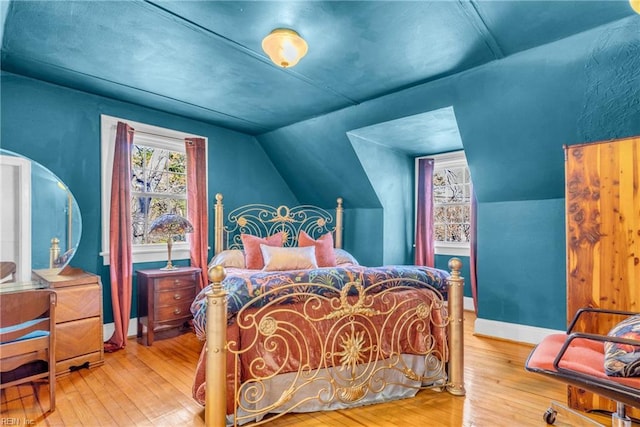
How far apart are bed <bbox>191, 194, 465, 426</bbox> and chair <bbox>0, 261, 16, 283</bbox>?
5.05ft

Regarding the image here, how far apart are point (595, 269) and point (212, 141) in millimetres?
4057

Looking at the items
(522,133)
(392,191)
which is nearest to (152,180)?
(392,191)

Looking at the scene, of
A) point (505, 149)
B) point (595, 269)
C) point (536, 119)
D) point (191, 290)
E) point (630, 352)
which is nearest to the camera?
point (630, 352)

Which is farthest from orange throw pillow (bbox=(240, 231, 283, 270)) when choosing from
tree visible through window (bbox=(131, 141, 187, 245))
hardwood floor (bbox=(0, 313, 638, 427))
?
hardwood floor (bbox=(0, 313, 638, 427))

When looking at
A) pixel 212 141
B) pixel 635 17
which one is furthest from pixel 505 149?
pixel 212 141

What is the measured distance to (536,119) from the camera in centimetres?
277

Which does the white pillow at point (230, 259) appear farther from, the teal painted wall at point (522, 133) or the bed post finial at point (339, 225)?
the teal painted wall at point (522, 133)

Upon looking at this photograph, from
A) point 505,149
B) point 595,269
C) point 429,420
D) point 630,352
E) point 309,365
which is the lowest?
point 429,420

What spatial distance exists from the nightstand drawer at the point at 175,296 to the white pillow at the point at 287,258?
0.87m

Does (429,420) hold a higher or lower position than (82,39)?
lower

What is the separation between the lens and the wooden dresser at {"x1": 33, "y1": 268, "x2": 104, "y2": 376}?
99.9 inches

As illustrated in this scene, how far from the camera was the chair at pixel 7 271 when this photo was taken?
2.46m

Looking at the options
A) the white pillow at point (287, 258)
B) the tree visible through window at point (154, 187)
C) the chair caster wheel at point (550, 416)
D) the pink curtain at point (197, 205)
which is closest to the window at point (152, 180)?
the tree visible through window at point (154, 187)

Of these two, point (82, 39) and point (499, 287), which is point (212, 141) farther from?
point (499, 287)
